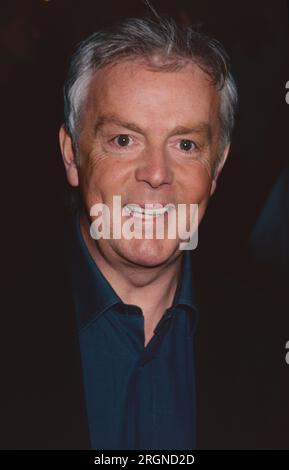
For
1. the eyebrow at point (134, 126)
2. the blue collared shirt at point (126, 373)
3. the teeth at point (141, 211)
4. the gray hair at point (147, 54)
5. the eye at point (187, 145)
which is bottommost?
the blue collared shirt at point (126, 373)

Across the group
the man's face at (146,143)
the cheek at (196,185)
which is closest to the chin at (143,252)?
the man's face at (146,143)

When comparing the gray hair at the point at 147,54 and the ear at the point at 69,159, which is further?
the ear at the point at 69,159

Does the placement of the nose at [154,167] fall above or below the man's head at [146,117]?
below

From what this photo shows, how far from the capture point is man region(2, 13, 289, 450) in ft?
3.92

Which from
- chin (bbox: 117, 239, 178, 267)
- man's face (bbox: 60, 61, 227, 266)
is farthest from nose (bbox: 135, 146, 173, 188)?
chin (bbox: 117, 239, 178, 267)

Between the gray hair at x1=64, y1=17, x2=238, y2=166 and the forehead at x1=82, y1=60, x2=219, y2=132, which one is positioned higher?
the gray hair at x1=64, y1=17, x2=238, y2=166

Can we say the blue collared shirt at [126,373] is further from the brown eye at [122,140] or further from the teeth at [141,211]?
the brown eye at [122,140]

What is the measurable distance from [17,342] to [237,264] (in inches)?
32.1

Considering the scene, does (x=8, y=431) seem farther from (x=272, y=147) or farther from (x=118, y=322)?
(x=272, y=147)

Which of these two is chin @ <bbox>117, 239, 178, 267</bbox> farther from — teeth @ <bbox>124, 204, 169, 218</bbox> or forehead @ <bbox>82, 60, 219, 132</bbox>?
forehead @ <bbox>82, 60, 219, 132</bbox>

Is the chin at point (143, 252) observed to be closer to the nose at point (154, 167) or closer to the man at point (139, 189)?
the man at point (139, 189)

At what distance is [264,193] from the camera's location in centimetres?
184

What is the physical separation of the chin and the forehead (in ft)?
0.88

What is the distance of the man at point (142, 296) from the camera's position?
1.20 meters
